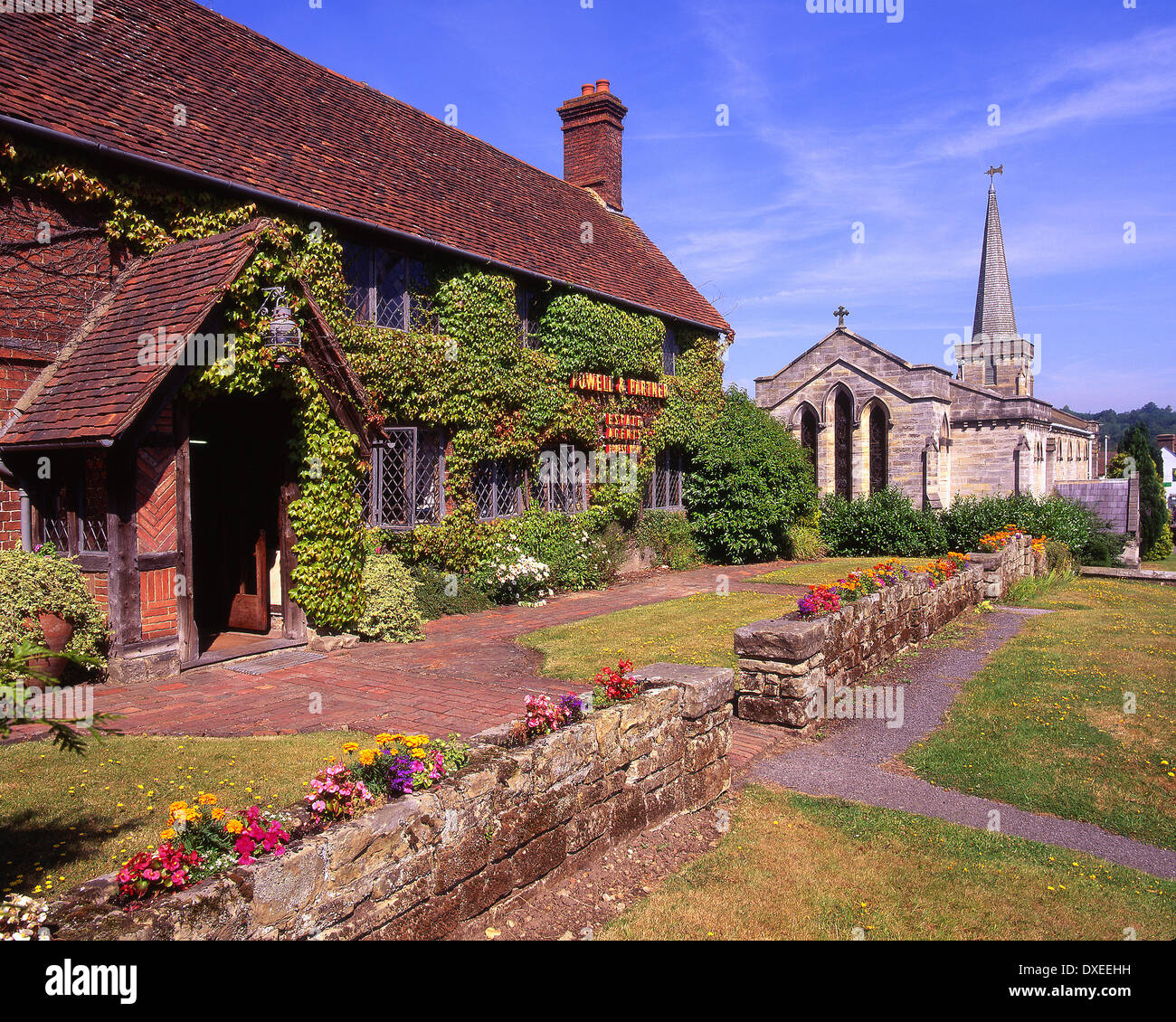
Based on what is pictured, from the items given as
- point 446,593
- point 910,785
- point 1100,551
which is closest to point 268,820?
point 910,785

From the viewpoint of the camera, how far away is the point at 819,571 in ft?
59.7

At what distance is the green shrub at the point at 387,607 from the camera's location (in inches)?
407

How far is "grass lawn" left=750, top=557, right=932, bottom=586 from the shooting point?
16688 millimetres

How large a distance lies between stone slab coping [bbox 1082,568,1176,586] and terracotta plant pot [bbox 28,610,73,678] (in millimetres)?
21694

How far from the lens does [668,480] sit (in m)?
20.0

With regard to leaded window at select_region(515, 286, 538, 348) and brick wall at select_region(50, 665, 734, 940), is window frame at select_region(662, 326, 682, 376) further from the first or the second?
brick wall at select_region(50, 665, 734, 940)

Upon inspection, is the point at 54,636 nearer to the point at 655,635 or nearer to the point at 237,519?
the point at 237,519

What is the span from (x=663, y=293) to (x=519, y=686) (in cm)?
1428

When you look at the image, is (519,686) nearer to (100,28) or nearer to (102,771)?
(102,771)

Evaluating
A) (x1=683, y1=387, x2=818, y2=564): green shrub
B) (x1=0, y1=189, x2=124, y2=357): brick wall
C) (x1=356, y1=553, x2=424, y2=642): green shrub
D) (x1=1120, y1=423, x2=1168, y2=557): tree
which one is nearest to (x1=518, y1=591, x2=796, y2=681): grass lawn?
(x1=356, y1=553, x2=424, y2=642): green shrub

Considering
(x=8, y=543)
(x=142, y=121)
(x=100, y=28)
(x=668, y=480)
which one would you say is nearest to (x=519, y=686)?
(x=8, y=543)

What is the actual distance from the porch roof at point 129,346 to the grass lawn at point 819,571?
1056 cm

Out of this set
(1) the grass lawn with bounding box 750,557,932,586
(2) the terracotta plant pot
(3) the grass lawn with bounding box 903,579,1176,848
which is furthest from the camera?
(1) the grass lawn with bounding box 750,557,932,586

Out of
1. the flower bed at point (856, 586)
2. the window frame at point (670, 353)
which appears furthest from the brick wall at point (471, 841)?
the window frame at point (670, 353)
